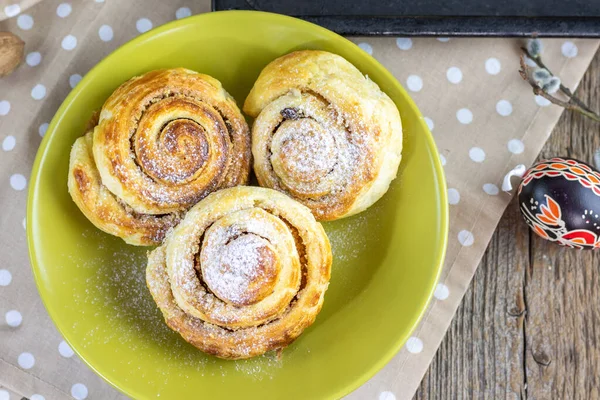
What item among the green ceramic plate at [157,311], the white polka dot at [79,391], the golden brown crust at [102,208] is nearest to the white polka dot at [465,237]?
the green ceramic plate at [157,311]

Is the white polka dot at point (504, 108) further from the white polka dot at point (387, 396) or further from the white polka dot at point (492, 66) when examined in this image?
the white polka dot at point (387, 396)

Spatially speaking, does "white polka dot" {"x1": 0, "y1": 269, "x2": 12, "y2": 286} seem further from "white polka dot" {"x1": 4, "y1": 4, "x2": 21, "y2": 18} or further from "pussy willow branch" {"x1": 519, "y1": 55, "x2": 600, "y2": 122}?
"pussy willow branch" {"x1": 519, "y1": 55, "x2": 600, "y2": 122}

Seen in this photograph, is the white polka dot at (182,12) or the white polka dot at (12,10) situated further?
the white polka dot at (182,12)

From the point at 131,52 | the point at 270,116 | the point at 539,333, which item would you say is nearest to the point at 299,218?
the point at 270,116

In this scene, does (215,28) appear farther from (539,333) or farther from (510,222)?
(539,333)

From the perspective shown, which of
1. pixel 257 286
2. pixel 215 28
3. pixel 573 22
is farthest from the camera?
pixel 573 22

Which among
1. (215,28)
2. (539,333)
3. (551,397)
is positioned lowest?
(551,397)
